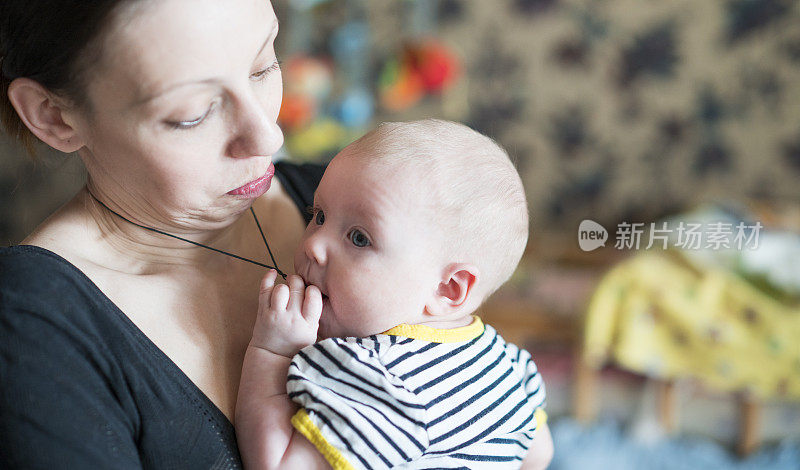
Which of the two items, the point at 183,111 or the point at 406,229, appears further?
the point at 406,229

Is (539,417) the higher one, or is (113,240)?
(113,240)

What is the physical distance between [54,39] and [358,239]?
0.41 meters

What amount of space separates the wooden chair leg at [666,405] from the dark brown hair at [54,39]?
2.47m

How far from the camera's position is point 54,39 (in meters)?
0.74

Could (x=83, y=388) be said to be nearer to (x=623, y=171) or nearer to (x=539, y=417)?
(x=539, y=417)

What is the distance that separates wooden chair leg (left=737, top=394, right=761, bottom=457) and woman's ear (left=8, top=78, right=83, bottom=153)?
2560 millimetres

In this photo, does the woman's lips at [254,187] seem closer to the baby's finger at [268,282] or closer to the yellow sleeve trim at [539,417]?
the baby's finger at [268,282]

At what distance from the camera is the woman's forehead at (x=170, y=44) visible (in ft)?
2.35

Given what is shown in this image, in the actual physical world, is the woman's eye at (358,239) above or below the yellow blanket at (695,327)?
above

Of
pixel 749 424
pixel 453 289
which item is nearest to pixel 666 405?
pixel 749 424

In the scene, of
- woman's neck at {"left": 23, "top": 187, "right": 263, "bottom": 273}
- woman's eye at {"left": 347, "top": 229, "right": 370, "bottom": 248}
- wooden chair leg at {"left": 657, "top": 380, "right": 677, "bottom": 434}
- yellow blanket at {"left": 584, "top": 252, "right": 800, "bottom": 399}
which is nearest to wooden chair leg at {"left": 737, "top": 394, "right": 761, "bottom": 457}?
yellow blanket at {"left": 584, "top": 252, "right": 800, "bottom": 399}

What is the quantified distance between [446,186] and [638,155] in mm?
2837

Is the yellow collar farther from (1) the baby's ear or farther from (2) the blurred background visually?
(2) the blurred background

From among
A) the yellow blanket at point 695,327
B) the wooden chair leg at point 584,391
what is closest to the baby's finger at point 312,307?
the yellow blanket at point 695,327
